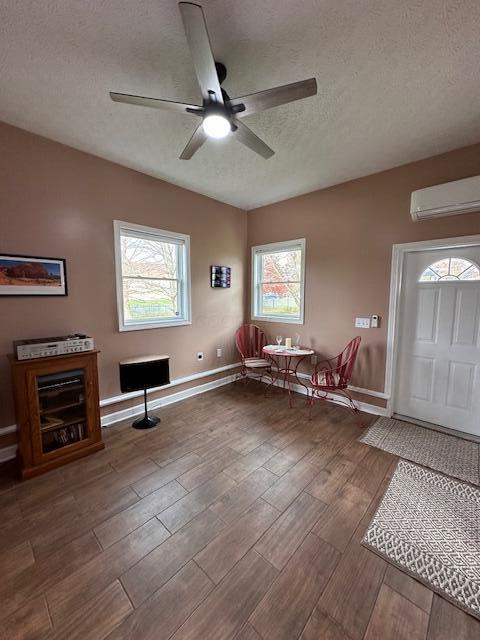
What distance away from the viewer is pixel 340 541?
5.07ft

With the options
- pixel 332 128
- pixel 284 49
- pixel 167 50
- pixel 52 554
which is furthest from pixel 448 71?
pixel 52 554

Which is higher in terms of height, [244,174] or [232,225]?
[244,174]

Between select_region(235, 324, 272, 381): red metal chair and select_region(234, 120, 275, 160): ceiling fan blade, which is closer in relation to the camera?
select_region(234, 120, 275, 160): ceiling fan blade

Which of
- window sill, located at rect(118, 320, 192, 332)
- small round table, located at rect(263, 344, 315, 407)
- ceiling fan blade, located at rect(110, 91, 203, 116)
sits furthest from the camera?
small round table, located at rect(263, 344, 315, 407)

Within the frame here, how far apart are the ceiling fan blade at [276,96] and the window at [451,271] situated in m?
2.28

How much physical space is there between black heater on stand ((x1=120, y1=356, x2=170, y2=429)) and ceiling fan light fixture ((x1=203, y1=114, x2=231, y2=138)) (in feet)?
7.43

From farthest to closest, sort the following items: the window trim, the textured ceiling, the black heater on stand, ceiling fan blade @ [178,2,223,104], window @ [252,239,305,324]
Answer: window @ [252,239,305,324] → the black heater on stand → the window trim → the textured ceiling → ceiling fan blade @ [178,2,223,104]

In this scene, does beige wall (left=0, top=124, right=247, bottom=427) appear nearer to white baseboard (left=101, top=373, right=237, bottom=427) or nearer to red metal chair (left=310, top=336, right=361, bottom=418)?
white baseboard (left=101, top=373, right=237, bottom=427)

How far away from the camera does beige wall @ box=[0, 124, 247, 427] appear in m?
2.24

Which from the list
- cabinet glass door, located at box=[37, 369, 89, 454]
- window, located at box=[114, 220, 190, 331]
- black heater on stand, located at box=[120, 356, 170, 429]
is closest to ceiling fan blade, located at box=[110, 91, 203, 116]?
window, located at box=[114, 220, 190, 331]

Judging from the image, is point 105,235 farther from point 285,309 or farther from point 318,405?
point 318,405

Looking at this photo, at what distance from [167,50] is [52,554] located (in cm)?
303

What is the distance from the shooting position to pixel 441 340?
2762 mm

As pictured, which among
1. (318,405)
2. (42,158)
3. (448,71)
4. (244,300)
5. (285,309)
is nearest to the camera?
(448,71)
